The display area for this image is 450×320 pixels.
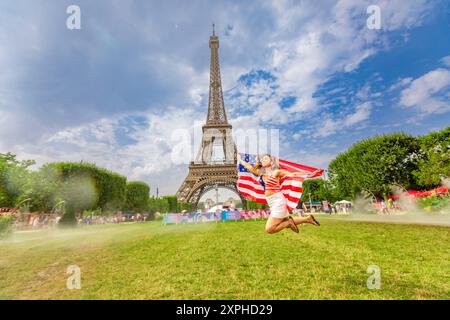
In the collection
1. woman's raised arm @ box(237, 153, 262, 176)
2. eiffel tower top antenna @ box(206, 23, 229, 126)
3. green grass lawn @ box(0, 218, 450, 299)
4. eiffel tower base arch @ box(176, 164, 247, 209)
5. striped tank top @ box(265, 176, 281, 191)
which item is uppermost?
eiffel tower top antenna @ box(206, 23, 229, 126)

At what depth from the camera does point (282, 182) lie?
417cm

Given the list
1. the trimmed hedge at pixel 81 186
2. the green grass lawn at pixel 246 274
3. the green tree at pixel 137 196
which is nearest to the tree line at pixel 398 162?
the green grass lawn at pixel 246 274

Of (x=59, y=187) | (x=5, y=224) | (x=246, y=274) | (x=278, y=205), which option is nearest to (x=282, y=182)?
(x=278, y=205)

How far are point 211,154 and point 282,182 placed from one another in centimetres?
5220

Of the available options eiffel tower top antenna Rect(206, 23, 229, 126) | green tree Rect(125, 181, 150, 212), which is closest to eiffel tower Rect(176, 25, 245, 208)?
eiffel tower top antenna Rect(206, 23, 229, 126)

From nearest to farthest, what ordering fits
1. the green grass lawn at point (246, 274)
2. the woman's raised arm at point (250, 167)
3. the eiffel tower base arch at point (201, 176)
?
the woman's raised arm at point (250, 167) → the green grass lawn at point (246, 274) → the eiffel tower base arch at point (201, 176)

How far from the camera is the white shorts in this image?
12.8 feet

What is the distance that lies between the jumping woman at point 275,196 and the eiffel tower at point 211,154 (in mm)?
44811

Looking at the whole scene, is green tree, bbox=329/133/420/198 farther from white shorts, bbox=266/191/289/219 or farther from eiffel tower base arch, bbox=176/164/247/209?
white shorts, bbox=266/191/289/219

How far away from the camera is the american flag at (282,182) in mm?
4133

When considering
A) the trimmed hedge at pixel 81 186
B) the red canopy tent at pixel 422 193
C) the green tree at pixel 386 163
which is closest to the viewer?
the red canopy tent at pixel 422 193

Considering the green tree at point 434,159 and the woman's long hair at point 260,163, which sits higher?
the green tree at point 434,159

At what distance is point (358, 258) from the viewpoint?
784cm

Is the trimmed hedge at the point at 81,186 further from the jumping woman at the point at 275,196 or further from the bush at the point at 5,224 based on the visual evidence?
the jumping woman at the point at 275,196
